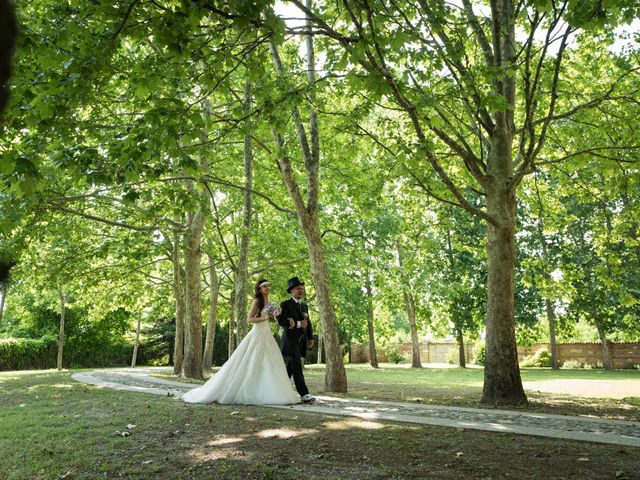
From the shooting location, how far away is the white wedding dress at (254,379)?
382 inches

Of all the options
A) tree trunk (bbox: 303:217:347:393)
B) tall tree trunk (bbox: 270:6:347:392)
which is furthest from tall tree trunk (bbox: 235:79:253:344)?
tree trunk (bbox: 303:217:347:393)

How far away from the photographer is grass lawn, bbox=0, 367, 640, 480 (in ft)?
16.2

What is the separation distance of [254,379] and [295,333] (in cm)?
116

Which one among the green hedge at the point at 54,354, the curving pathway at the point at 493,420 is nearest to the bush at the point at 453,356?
the green hedge at the point at 54,354

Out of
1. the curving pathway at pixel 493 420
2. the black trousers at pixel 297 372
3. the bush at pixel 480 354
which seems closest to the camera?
the curving pathway at pixel 493 420

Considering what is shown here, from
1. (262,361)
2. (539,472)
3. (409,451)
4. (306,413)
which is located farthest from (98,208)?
(539,472)

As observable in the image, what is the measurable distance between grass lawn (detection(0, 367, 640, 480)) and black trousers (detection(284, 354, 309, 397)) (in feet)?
5.03

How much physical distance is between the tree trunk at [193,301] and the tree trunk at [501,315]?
9470 millimetres

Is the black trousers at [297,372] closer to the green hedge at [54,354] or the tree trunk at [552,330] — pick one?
the tree trunk at [552,330]

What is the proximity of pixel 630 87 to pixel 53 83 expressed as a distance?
39.9ft

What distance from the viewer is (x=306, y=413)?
27.8 ft

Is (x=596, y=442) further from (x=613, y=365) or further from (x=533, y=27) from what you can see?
(x=613, y=365)

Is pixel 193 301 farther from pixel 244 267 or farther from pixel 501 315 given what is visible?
pixel 501 315

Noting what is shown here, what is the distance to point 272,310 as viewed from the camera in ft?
32.0
